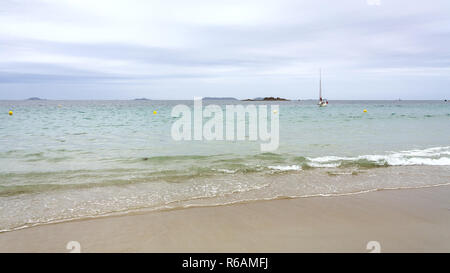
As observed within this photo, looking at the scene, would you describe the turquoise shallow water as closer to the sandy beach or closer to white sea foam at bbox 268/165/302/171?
white sea foam at bbox 268/165/302/171

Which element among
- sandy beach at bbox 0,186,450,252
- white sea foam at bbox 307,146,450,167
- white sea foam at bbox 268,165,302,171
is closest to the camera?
sandy beach at bbox 0,186,450,252

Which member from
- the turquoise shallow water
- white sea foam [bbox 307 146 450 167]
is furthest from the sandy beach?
white sea foam [bbox 307 146 450 167]

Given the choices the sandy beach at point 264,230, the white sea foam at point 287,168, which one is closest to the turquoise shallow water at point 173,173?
the white sea foam at point 287,168

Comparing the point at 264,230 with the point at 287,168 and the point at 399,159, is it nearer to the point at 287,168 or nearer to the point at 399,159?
the point at 287,168

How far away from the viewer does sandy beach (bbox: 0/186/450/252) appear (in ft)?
12.0

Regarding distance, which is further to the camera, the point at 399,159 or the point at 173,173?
the point at 399,159

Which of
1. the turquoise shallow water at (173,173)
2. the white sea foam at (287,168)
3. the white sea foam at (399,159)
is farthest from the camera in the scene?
the white sea foam at (399,159)

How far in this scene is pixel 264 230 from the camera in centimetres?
Answer: 414

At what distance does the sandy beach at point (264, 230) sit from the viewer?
3.66m

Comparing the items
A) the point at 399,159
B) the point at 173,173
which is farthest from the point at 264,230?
the point at 399,159

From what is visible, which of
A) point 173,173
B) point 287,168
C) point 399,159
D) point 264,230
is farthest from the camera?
point 399,159

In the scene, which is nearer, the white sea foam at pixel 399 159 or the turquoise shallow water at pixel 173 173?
the turquoise shallow water at pixel 173 173

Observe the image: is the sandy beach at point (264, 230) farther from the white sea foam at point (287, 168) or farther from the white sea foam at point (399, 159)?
the white sea foam at point (399, 159)
